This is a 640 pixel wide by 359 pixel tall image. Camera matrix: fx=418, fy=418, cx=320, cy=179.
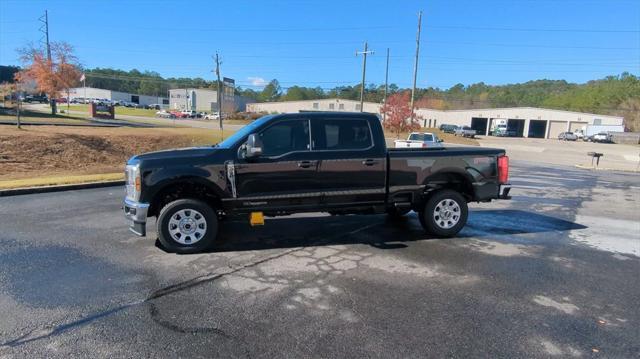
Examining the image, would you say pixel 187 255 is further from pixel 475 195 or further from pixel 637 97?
pixel 637 97

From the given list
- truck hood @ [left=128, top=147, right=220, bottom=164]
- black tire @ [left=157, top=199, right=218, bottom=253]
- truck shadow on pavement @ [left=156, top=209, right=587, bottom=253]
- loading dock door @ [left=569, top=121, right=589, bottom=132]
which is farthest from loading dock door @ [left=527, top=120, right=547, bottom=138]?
black tire @ [left=157, top=199, right=218, bottom=253]

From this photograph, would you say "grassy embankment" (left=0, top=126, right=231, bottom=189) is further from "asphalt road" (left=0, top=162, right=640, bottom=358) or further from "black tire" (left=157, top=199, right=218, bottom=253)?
"black tire" (left=157, top=199, right=218, bottom=253)

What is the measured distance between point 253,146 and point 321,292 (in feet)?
7.42

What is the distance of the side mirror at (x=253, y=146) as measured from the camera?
Result: 5.76 metres

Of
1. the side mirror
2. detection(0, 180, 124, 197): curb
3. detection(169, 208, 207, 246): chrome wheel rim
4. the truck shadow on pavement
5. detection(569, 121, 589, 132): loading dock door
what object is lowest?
detection(0, 180, 124, 197): curb

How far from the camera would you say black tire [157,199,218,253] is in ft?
19.1

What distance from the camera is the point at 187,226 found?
5.94 m

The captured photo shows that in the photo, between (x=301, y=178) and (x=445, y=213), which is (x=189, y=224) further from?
(x=445, y=213)

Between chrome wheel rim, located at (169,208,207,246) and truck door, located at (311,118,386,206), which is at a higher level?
truck door, located at (311,118,386,206)

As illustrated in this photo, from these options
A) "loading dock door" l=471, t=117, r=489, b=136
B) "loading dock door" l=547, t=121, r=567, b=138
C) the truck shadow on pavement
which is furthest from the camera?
"loading dock door" l=471, t=117, r=489, b=136

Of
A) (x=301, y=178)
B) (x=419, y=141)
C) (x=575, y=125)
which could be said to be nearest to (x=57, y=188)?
(x=301, y=178)

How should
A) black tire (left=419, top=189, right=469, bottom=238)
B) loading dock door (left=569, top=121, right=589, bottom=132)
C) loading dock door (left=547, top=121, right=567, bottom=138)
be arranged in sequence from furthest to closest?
loading dock door (left=547, top=121, right=567, bottom=138), loading dock door (left=569, top=121, right=589, bottom=132), black tire (left=419, top=189, right=469, bottom=238)

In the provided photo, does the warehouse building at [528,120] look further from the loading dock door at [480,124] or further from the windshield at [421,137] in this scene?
the windshield at [421,137]

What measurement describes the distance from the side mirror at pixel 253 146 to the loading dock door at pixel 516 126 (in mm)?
91776
